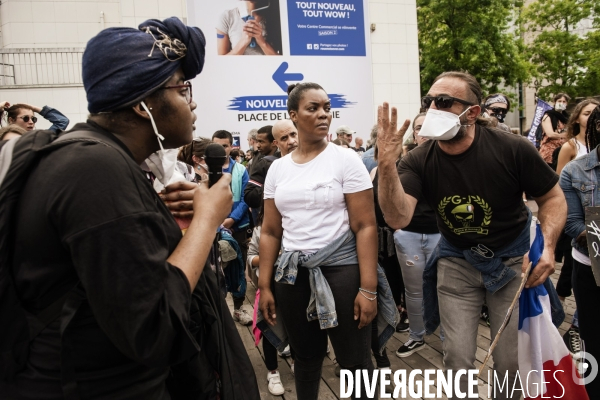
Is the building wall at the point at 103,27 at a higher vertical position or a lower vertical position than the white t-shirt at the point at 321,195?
higher

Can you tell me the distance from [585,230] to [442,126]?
1157 mm

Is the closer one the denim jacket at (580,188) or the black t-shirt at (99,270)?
the black t-shirt at (99,270)

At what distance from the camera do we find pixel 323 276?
2.78 m

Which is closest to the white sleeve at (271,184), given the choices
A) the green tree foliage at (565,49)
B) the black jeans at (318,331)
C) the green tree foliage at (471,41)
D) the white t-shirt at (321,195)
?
the white t-shirt at (321,195)

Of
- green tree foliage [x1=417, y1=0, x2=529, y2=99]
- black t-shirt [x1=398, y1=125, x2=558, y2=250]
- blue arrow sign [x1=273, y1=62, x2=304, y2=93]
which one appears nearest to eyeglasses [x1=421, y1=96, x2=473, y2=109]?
black t-shirt [x1=398, y1=125, x2=558, y2=250]

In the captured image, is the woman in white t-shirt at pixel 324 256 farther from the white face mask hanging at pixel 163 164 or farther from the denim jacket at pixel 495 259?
the white face mask hanging at pixel 163 164

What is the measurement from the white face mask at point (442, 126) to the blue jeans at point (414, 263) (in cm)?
166

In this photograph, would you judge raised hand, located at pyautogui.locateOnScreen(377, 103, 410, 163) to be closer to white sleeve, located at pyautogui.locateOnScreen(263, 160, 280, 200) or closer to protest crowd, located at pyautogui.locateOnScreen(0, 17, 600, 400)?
protest crowd, located at pyautogui.locateOnScreen(0, 17, 600, 400)

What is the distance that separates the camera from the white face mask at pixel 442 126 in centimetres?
271

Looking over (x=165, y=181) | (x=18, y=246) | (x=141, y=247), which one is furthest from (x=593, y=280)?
(x=18, y=246)

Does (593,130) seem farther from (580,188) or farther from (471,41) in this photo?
(471,41)

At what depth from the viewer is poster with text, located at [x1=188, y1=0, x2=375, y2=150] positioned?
1298cm

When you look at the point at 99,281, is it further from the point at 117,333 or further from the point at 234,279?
the point at 234,279

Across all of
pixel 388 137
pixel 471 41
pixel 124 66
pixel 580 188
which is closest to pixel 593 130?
pixel 580 188
